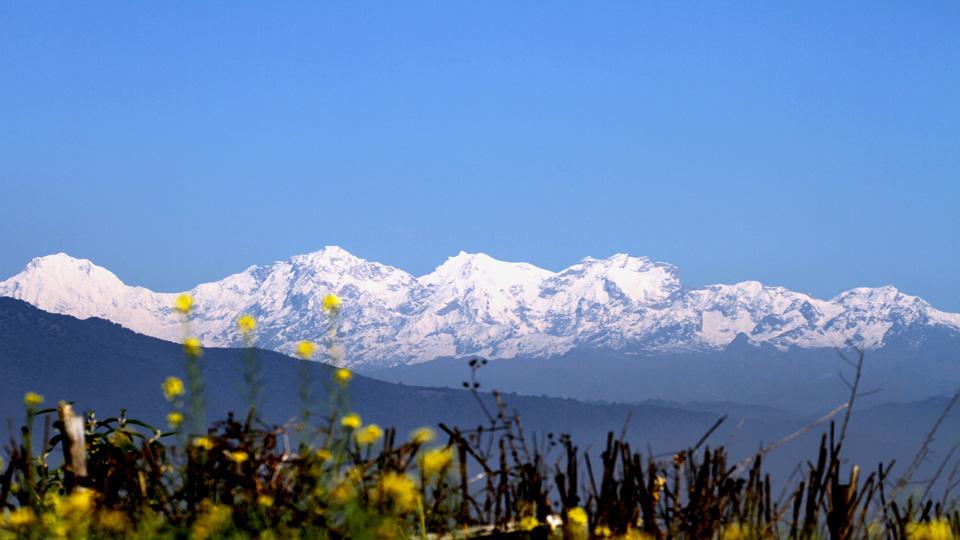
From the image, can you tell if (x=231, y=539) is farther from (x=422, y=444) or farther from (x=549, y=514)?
(x=549, y=514)

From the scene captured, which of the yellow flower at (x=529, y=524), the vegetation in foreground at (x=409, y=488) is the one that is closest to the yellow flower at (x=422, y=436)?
the vegetation in foreground at (x=409, y=488)

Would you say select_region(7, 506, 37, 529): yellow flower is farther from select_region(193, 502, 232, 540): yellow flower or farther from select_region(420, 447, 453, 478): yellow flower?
select_region(420, 447, 453, 478): yellow flower

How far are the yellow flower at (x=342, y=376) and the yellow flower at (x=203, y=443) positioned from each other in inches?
23.8

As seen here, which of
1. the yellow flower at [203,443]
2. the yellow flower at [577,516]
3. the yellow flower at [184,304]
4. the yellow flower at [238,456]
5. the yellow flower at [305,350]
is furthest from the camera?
the yellow flower at [184,304]

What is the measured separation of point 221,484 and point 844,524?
2.51 metres

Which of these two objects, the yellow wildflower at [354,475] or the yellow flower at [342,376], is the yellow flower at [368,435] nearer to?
the yellow wildflower at [354,475]

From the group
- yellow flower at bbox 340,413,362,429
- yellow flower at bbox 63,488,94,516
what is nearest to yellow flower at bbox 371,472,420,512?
yellow flower at bbox 340,413,362,429

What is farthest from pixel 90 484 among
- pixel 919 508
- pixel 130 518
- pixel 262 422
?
pixel 919 508

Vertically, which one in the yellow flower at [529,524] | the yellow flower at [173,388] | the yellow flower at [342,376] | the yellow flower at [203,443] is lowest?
the yellow flower at [529,524]

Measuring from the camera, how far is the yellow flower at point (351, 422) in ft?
14.5

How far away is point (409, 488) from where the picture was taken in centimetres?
394

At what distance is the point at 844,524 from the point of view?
4.49 m

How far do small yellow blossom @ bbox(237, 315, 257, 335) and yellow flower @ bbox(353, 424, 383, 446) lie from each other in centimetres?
97

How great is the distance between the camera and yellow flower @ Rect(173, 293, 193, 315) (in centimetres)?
521
